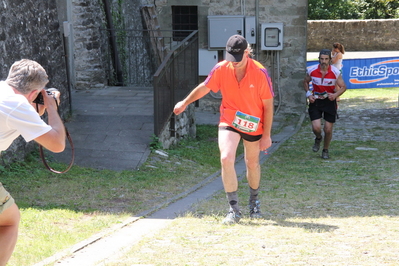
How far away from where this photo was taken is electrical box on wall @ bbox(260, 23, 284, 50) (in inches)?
558

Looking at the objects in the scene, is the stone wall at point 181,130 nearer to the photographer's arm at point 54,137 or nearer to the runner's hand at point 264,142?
the runner's hand at point 264,142

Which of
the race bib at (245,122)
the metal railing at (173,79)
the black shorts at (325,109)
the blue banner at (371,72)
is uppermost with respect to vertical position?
the race bib at (245,122)

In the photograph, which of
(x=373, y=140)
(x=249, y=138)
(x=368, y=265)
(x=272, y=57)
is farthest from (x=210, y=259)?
(x=272, y=57)

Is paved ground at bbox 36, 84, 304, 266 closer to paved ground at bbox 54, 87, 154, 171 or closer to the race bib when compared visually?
paved ground at bbox 54, 87, 154, 171

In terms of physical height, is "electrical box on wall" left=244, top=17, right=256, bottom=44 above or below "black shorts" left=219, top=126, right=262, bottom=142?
above

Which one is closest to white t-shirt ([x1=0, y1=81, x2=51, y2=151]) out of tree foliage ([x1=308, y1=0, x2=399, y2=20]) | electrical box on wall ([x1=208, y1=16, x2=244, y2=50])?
electrical box on wall ([x1=208, y1=16, x2=244, y2=50])

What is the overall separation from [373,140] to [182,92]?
13.0 ft

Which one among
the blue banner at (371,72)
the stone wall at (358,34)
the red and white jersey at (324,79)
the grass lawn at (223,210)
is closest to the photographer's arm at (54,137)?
the grass lawn at (223,210)

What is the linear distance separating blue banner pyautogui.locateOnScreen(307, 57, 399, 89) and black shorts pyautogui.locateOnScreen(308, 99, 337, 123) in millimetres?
9488

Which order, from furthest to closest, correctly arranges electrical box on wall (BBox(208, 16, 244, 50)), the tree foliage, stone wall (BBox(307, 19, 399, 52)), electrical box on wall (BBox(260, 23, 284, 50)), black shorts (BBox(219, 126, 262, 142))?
the tree foliage, stone wall (BBox(307, 19, 399, 52)), electrical box on wall (BBox(208, 16, 244, 50)), electrical box on wall (BBox(260, 23, 284, 50)), black shorts (BBox(219, 126, 262, 142))

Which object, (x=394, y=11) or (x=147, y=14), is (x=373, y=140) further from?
(x=394, y=11)

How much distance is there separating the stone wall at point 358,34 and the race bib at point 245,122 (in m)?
24.8

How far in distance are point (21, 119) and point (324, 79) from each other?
22.2ft

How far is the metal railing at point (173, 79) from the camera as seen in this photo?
28.9 ft
